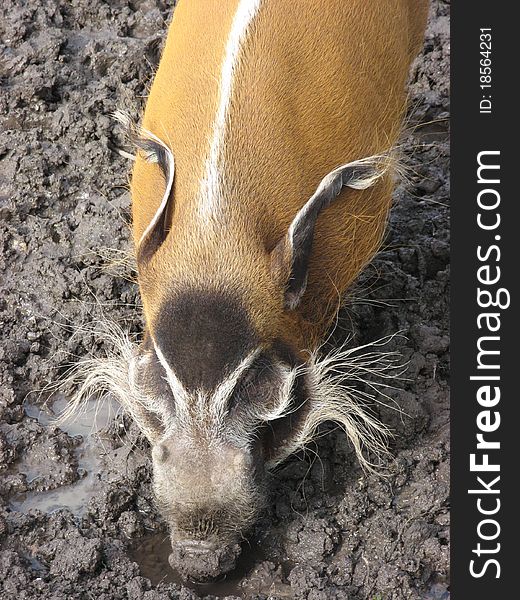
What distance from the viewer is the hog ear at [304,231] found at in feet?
11.7

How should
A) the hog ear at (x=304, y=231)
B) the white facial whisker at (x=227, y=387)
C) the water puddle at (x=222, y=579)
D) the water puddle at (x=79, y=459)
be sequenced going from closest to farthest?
1. the white facial whisker at (x=227, y=387)
2. the hog ear at (x=304, y=231)
3. the water puddle at (x=222, y=579)
4. the water puddle at (x=79, y=459)

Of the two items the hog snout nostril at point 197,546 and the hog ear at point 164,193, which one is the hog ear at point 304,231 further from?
the hog snout nostril at point 197,546

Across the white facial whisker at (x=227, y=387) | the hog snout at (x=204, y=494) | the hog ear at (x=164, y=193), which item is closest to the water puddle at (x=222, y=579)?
the hog snout at (x=204, y=494)

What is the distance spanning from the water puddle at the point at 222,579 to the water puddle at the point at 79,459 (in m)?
0.32

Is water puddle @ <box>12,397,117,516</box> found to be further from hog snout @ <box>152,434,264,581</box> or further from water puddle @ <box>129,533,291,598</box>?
hog snout @ <box>152,434,264,581</box>

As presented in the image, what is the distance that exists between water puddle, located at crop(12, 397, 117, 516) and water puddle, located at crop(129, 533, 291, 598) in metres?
0.32

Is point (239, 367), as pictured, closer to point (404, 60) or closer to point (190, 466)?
point (190, 466)

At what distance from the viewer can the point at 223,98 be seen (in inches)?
149

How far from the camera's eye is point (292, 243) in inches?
140

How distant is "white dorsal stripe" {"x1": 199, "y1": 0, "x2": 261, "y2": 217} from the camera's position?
361cm

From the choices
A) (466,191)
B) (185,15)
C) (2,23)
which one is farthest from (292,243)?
(2,23)

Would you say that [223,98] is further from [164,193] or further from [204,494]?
[204,494]

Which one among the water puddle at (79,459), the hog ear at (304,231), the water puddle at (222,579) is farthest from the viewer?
the water puddle at (79,459)

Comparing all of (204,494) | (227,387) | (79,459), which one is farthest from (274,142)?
(79,459)
